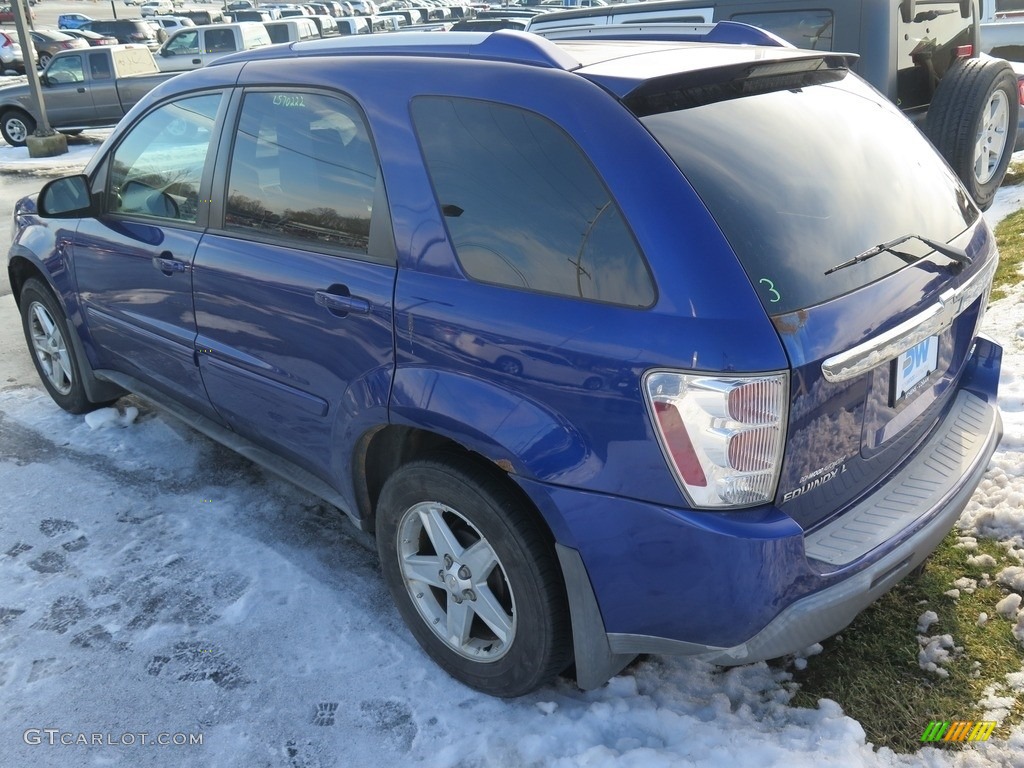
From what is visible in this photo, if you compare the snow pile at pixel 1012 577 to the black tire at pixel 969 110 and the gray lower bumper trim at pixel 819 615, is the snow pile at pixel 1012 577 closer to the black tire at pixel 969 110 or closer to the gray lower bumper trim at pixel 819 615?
the gray lower bumper trim at pixel 819 615

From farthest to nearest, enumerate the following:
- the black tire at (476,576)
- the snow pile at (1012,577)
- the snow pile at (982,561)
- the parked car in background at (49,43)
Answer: the parked car in background at (49,43) → the snow pile at (982,561) → the snow pile at (1012,577) → the black tire at (476,576)

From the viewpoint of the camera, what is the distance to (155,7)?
173ft

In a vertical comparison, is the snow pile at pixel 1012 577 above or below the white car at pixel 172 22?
below

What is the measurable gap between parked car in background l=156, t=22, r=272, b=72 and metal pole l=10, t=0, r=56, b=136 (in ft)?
12.8

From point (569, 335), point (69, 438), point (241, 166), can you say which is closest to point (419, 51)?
point (241, 166)

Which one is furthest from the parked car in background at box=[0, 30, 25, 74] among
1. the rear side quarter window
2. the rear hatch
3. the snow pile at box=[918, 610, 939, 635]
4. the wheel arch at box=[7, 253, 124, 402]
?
the snow pile at box=[918, 610, 939, 635]

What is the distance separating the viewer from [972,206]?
2.86 meters

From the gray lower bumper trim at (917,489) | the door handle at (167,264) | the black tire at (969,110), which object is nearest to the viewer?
the gray lower bumper trim at (917,489)

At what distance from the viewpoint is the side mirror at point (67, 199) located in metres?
3.95

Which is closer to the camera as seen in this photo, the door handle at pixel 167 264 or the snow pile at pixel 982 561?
the snow pile at pixel 982 561

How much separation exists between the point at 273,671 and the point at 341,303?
4.05 ft

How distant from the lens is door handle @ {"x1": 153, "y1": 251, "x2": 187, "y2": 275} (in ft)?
11.2

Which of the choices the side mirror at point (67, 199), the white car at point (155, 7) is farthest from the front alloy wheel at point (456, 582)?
the white car at point (155, 7)

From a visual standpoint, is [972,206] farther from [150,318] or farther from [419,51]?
[150,318]
